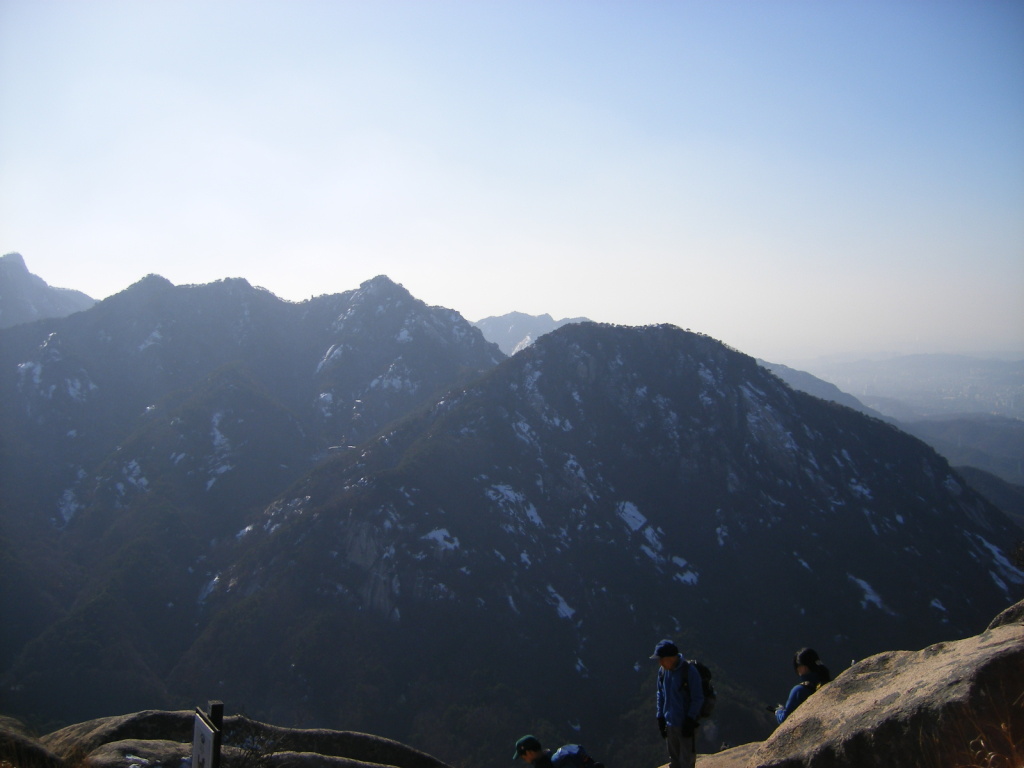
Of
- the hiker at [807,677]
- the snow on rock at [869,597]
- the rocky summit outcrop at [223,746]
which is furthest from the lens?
the snow on rock at [869,597]

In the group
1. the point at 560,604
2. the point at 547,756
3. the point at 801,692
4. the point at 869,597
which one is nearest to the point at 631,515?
the point at 560,604

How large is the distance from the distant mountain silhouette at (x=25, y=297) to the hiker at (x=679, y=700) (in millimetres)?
185272

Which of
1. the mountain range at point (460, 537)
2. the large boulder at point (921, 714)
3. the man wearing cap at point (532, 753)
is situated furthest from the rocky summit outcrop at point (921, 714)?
the mountain range at point (460, 537)

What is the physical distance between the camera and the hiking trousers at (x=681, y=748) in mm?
10766

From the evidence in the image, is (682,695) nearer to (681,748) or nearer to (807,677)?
(681,748)

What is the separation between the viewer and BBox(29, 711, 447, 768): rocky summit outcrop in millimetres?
12352

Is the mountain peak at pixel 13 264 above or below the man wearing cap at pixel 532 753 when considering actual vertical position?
above

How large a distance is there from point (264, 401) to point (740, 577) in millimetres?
84597

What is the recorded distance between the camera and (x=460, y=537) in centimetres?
7475

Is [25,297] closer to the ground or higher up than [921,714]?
higher up

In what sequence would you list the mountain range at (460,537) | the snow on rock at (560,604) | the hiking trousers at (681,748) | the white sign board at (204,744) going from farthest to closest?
the snow on rock at (560,604), the mountain range at (460,537), the hiking trousers at (681,748), the white sign board at (204,744)

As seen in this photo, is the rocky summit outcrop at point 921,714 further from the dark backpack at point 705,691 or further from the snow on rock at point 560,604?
the snow on rock at point 560,604

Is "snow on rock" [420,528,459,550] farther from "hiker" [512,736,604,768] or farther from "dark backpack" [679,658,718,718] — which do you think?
"dark backpack" [679,658,718,718]

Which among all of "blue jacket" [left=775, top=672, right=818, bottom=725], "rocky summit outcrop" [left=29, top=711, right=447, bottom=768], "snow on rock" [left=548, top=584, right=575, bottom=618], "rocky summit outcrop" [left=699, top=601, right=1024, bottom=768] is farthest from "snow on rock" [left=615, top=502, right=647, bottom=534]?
"rocky summit outcrop" [left=699, top=601, right=1024, bottom=768]
